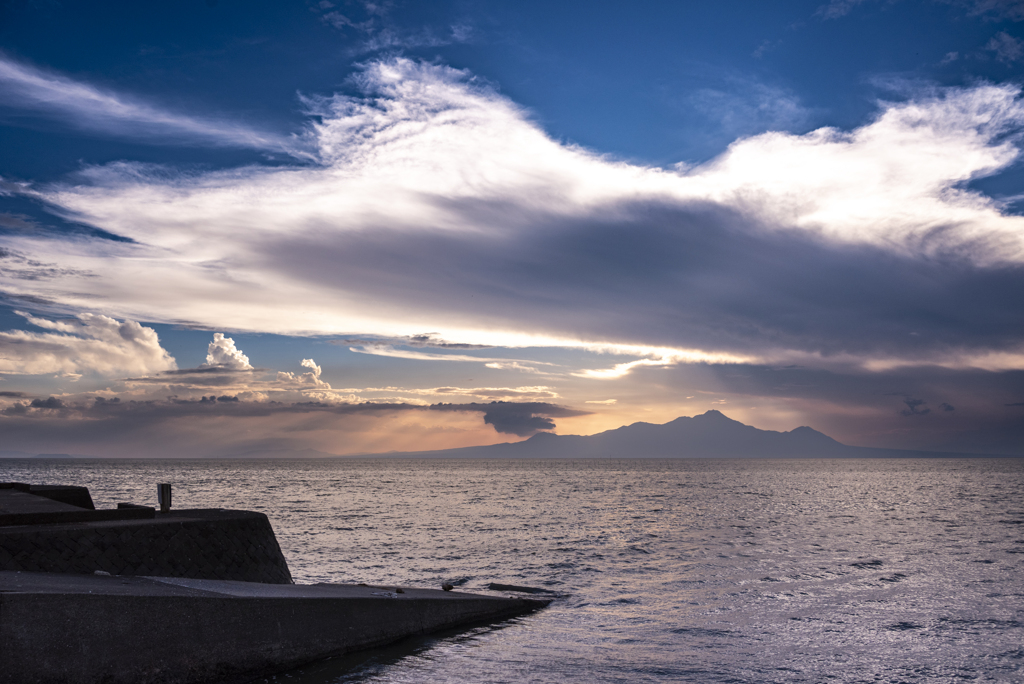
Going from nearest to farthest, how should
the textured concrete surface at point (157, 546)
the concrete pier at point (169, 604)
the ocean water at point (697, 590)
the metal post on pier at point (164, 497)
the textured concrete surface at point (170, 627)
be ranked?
the textured concrete surface at point (170, 627), the concrete pier at point (169, 604), the textured concrete surface at point (157, 546), the ocean water at point (697, 590), the metal post on pier at point (164, 497)

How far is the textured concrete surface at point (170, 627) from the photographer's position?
8.54 metres

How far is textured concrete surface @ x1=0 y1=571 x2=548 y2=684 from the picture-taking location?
854 centimetres

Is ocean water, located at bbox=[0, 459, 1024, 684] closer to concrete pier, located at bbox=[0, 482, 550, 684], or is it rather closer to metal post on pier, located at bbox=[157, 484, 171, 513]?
concrete pier, located at bbox=[0, 482, 550, 684]

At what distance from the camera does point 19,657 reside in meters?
8.38

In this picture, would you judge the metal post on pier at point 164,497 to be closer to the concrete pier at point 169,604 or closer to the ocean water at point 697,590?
the concrete pier at point 169,604

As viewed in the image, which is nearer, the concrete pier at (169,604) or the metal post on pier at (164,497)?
the concrete pier at (169,604)

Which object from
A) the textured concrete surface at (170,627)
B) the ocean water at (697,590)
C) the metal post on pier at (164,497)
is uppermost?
the metal post on pier at (164,497)

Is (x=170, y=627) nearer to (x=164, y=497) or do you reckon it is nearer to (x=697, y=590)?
(x=164, y=497)

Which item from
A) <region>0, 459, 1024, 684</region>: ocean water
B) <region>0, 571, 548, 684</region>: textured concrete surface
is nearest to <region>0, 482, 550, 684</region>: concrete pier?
<region>0, 571, 548, 684</region>: textured concrete surface

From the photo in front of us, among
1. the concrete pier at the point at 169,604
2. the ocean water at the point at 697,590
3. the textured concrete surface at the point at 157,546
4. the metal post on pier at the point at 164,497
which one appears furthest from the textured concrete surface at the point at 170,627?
the metal post on pier at the point at 164,497

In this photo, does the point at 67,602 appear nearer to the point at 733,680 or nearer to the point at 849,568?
the point at 733,680

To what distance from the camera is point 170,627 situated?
9.56 m

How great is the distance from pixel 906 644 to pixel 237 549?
15267mm

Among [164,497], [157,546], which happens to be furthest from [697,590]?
[164,497]
